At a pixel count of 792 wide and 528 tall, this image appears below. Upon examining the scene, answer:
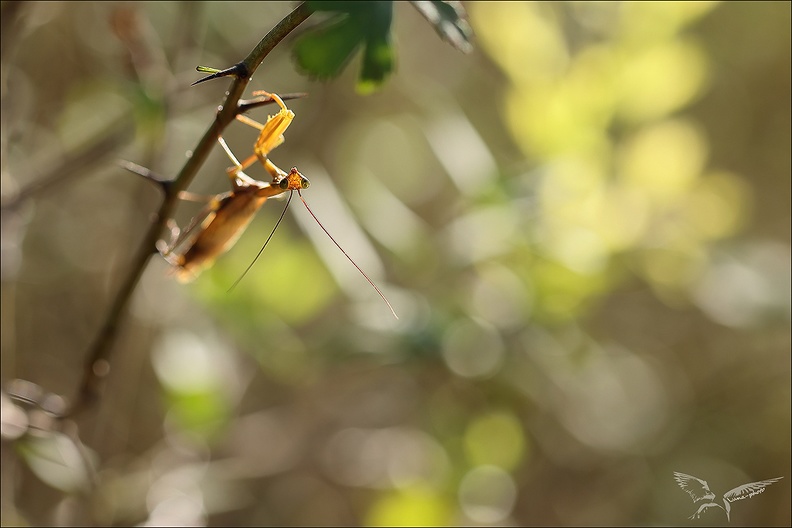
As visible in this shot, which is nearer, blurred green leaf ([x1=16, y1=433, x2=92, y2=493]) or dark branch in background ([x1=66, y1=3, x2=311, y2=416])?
dark branch in background ([x1=66, y1=3, x2=311, y2=416])

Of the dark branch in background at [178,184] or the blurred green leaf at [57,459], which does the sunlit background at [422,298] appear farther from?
the dark branch in background at [178,184]

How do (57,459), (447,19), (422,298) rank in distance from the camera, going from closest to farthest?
(447,19) → (57,459) → (422,298)

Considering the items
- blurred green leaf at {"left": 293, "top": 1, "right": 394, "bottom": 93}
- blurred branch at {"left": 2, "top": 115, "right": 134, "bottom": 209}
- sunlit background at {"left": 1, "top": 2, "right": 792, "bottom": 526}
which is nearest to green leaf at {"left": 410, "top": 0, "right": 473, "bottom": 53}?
blurred green leaf at {"left": 293, "top": 1, "right": 394, "bottom": 93}

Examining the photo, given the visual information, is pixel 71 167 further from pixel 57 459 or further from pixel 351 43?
pixel 351 43

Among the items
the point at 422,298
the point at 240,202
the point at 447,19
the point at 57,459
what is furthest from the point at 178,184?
the point at 422,298

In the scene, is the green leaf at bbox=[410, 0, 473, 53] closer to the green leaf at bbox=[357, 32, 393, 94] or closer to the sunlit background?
A: the green leaf at bbox=[357, 32, 393, 94]

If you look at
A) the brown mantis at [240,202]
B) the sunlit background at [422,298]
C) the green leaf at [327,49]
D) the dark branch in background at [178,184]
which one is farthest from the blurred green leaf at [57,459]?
the green leaf at [327,49]

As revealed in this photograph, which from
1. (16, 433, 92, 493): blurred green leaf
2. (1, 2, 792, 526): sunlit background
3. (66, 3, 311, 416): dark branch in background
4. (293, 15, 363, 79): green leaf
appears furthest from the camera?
(1, 2, 792, 526): sunlit background
